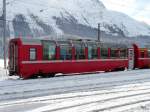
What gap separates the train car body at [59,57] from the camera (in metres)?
25.9

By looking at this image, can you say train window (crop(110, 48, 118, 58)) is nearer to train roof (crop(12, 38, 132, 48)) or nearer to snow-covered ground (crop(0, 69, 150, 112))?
train roof (crop(12, 38, 132, 48))

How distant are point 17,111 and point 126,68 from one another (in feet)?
83.7

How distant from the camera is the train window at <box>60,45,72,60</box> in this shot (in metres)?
28.4

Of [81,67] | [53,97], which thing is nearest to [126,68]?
[81,67]

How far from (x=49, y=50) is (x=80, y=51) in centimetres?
348

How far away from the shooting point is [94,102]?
1457 cm

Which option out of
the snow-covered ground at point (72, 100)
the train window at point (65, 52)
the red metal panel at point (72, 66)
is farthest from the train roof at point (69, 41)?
the snow-covered ground at point (72, 100)

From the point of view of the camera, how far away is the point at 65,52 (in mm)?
28766

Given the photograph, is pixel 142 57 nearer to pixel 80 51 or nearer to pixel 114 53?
pixel 114 53

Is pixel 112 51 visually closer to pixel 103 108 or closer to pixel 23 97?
pixel 23 97

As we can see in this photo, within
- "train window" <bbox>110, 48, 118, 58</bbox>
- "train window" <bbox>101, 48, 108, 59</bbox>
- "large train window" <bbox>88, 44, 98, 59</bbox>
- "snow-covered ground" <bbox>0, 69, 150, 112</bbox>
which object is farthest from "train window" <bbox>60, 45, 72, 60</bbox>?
"snow-covered ground" <bbox>0, 69, 150, 112</bbox>

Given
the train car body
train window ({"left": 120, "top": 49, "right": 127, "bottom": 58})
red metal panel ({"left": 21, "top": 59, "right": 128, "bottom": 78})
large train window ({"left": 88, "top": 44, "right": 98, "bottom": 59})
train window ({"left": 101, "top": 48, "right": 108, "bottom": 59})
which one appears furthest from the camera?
train window ({"left": 120, "top": 49, "right": 127, "bottom": 58})

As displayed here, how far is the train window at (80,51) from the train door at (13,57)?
4.91 meters

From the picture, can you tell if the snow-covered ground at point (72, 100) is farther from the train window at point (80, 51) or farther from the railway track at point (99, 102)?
the train window at point (80, 51)
